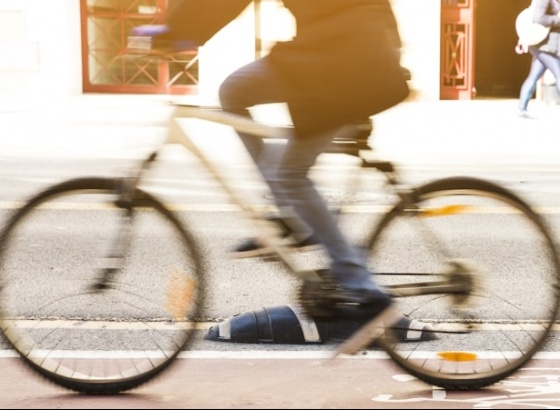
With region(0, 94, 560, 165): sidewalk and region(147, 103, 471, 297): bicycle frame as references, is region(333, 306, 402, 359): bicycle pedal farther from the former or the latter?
region(0, 94, 560, 165): sidewalk

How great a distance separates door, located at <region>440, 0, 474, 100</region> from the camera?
63.7 ft

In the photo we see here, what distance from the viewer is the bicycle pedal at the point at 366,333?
3.77 meters

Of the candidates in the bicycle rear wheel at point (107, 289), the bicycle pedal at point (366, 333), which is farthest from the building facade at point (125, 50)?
the bicycle pedal at point (366, 333)

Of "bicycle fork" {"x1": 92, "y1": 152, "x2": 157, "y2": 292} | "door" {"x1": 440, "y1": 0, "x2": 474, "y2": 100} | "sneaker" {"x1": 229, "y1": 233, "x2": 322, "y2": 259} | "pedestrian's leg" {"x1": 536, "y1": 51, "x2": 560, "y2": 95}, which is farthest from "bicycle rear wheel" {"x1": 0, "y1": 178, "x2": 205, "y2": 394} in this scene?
"door" {"x1": 440, "y1": 0, "x2": 474, "y2": 100}

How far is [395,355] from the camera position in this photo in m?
4.00

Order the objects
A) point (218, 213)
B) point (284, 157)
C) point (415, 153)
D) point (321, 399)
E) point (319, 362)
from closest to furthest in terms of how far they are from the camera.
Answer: point (284, 157)
point (321, 399)
point (319, 362)
point (218, 213)
point (415, 153)

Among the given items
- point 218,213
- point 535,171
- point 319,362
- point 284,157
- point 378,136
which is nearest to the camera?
point 284,157

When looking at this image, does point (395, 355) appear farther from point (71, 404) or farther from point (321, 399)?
point (71, 404)

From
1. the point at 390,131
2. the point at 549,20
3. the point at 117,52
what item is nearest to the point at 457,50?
the point at 549,20

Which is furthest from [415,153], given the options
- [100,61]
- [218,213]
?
[100,61]

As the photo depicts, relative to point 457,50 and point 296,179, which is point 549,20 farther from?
point 296,179

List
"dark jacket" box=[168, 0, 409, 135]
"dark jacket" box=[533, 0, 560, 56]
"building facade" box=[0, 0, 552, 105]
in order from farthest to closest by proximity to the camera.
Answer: "building facade" box=[0, 0, 552, 105], "dark jacket" box=[533, 0, 560, 56], "dark jacket" box=[168, 0, 409, 135]

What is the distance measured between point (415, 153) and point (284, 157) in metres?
8.52

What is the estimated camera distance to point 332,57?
3707mm
